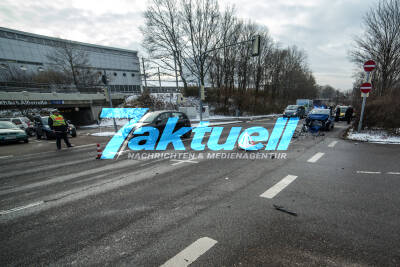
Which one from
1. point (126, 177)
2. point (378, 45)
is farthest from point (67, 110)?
point (378, 45)

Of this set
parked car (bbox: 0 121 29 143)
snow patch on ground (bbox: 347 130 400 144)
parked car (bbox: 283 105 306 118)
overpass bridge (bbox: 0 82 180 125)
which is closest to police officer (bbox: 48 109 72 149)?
parked car (bbox: 0 121 29 143)

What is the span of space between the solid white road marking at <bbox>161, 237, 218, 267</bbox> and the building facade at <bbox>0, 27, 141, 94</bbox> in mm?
37463

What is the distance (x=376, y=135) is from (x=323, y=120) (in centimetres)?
330

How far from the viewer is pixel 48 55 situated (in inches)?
1972

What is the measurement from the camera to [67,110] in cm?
2847

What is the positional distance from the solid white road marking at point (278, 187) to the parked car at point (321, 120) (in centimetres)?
1027

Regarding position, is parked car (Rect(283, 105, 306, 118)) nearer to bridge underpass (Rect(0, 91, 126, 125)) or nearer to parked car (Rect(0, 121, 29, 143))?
parked car (Rect(0, 121, 29, 143))

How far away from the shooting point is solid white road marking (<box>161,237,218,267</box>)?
7.42ft

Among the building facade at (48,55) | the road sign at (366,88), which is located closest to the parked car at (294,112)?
the road sign at (366,88)

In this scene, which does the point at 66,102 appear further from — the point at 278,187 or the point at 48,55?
the point at 48,55

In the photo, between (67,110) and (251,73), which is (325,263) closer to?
(67,110)

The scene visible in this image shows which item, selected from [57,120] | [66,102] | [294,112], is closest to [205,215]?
[57,120]

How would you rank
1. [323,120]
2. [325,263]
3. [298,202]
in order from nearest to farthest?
[325,263], [298,202], [323,120]

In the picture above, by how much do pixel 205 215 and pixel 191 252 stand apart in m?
0.90
